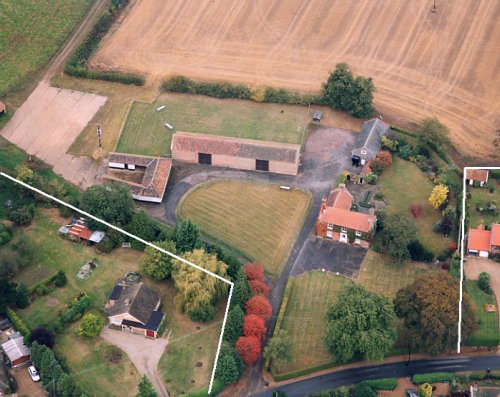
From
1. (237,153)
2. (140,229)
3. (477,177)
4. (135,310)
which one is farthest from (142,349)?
(477,177)

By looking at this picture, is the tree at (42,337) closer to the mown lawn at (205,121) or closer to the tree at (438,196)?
the mown lawn at (205,121)

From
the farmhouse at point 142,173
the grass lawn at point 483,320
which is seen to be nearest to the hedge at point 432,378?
the grass lawn at point 483,320

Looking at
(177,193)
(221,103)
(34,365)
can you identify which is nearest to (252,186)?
(177,193)

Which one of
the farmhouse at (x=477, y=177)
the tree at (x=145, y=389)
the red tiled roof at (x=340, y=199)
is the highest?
the farmhouse at (x=477, y=177)

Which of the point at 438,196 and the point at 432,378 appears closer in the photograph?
the point at 432,378

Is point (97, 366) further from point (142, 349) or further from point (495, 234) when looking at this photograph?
point (495, 234)

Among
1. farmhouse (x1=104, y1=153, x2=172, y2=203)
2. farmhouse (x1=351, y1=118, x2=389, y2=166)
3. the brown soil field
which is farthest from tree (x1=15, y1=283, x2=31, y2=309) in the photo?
the brown soil field

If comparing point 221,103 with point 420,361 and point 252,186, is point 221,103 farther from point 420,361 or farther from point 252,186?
point 420,361
